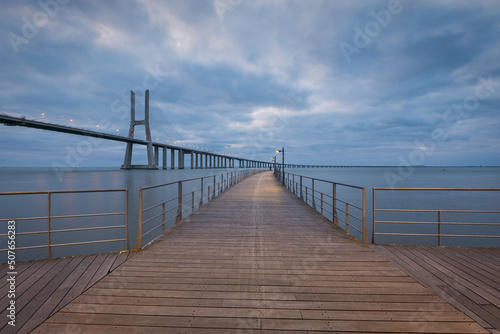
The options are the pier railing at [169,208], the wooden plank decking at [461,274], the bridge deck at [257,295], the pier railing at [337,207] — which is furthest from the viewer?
the pier railing at [337,207]

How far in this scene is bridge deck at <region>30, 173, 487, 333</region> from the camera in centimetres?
229

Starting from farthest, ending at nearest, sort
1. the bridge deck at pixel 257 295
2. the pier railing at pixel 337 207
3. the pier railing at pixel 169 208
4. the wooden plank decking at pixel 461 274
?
the pier railing at pixel 337 207 → the pier railing at pixel 169 208 → the wooden plank decking at pixel 461 274 → the bridge deck at pixel 257 295

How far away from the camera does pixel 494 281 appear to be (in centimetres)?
318

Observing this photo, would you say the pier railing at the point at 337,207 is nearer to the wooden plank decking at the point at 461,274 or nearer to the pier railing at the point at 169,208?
the wooden plank decking at the point at 461,274

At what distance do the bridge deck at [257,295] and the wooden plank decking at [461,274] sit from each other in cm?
20

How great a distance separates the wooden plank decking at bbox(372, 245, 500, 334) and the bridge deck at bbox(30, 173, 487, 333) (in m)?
0.20

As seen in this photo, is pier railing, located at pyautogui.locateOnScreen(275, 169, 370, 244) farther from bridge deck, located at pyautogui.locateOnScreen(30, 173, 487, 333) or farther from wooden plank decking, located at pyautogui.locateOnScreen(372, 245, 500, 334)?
bridge deck, located at pyautogui.locateOnScreen(30, 173, 487, 333)

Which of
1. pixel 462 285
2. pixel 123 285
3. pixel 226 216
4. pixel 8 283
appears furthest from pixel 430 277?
pixel 8 283

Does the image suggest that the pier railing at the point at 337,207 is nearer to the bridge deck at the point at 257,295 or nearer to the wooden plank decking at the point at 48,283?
the bridge deck at the point at 257,295

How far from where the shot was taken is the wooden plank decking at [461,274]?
2596 mm

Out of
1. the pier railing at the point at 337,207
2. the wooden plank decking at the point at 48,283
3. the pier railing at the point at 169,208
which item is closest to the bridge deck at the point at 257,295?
the wooden plank decking at the point at 48,283

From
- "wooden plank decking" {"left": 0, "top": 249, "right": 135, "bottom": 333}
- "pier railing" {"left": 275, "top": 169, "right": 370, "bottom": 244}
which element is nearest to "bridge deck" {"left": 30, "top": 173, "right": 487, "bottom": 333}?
"wooden plank decking" {"left": 0, "top": 249, "right": 135, "bottom": 333}

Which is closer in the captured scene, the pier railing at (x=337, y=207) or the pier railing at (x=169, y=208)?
the pier railing at (x=169, y=208)

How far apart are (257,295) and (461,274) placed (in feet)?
9.76
